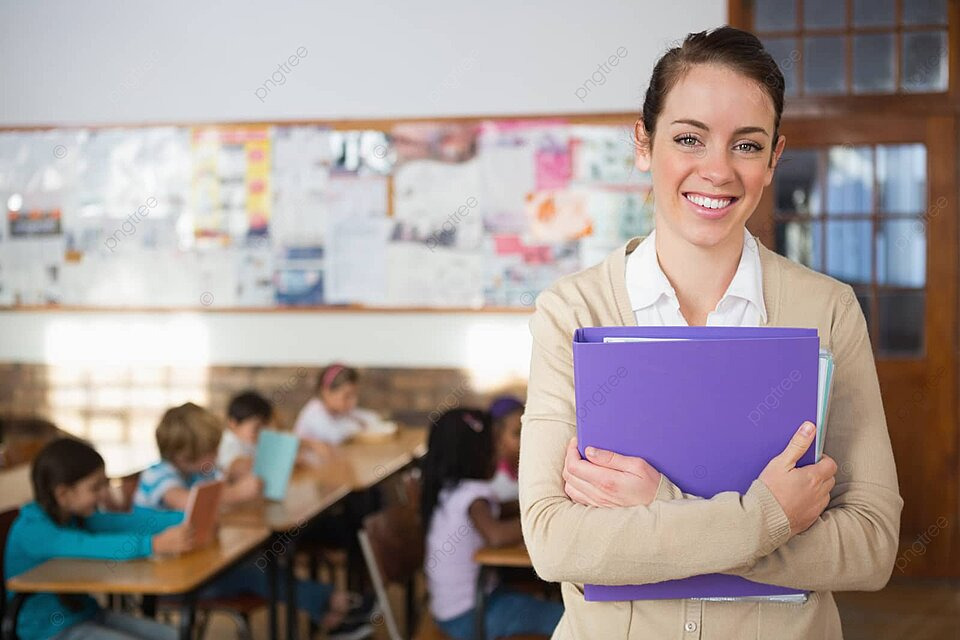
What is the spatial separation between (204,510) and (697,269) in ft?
6.79

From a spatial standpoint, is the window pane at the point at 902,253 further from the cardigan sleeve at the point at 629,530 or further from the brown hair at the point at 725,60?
the cardigan sleeve at the point at 629,530

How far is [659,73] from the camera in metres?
1.26

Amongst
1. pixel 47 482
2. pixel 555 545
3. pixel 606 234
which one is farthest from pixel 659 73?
pixel 606 234

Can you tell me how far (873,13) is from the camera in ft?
16.4

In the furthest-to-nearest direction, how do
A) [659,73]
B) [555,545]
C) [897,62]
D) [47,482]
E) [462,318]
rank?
[462,318]
[897,62]
[47,482]
[659,73]
[555,545]

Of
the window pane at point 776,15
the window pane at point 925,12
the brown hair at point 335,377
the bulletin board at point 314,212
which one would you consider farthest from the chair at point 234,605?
the window pane at point 925,12

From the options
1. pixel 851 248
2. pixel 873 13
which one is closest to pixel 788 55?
pixel 873 13

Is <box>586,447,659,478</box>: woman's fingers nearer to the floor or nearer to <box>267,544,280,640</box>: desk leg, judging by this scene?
<box>267,544,280,640</box>: desk leg

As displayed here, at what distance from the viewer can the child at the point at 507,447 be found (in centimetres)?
375

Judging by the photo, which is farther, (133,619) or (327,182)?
(327,182)

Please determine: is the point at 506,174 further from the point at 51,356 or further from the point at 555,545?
the point at 555,545

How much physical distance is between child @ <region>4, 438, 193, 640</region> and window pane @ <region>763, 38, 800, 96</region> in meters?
3.53

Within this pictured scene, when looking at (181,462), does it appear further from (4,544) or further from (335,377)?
(335,377)

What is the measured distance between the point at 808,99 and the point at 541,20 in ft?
4.39
